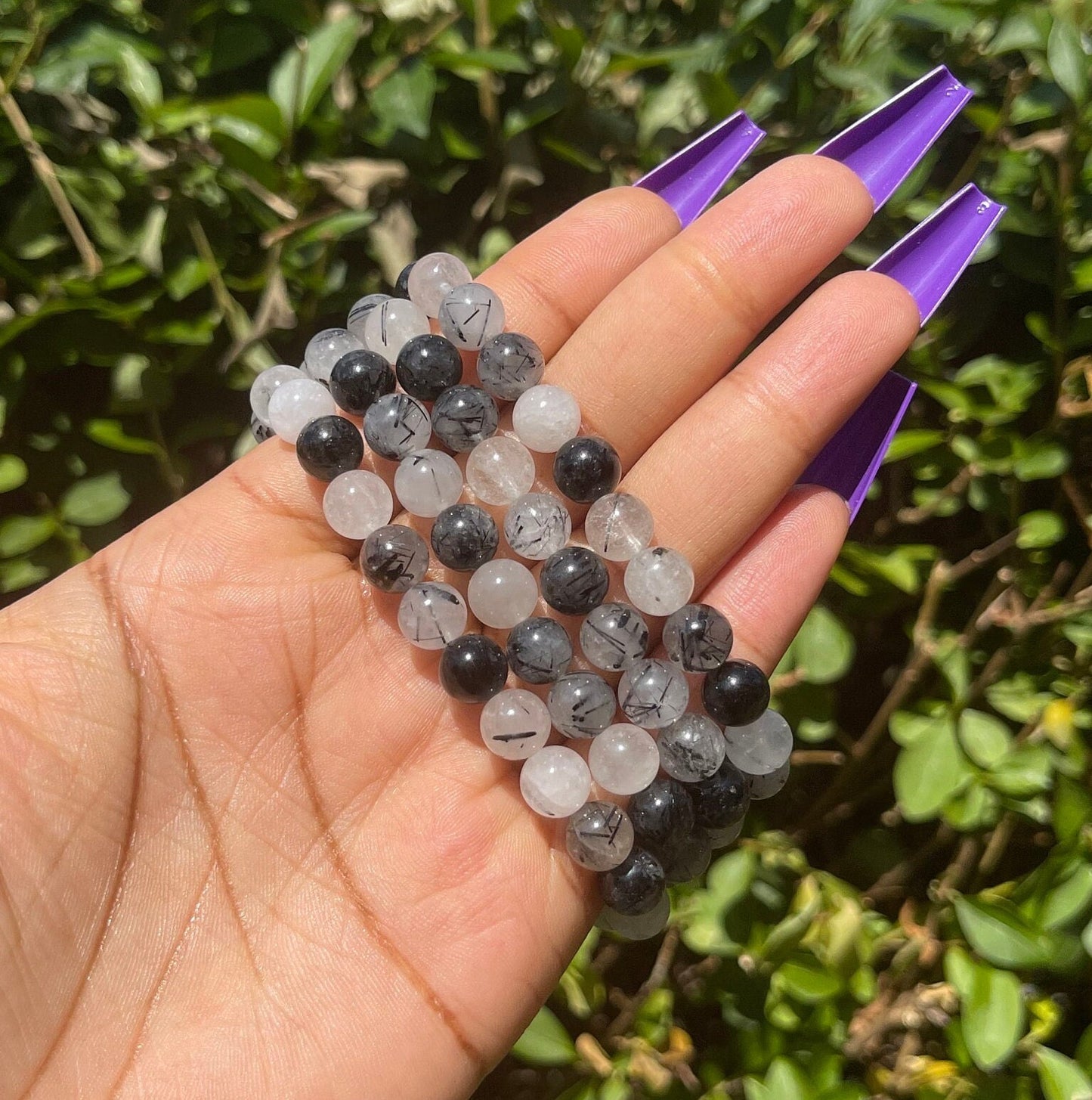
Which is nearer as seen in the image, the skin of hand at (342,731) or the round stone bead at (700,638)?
the skin of hand at (342,731)

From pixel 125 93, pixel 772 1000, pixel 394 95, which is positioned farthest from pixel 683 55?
pixel 772 1000

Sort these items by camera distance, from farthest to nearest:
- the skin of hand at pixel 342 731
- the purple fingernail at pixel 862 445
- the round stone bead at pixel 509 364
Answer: the purple fingernail at pixel 862 445 → the round stone bead at pixel 509 364 → the skin of hand at pixel 342 731

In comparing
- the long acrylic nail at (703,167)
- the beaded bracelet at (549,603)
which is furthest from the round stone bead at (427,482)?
the long acrylic nail at (703,167)

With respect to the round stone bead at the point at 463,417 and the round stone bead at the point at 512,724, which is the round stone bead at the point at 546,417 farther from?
the round stone bead at the point at 512,724

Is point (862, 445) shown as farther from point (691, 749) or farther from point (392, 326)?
point (392, 326)

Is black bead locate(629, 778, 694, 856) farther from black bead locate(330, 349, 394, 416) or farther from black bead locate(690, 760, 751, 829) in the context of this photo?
black bead locate(330, 349, 394, 416)

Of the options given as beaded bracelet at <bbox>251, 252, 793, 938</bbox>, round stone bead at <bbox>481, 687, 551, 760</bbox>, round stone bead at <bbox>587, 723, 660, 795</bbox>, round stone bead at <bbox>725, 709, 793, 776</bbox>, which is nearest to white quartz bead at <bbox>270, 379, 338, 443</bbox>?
beaded bracelet at <bbox>251, 252, 793, 938</bbox>

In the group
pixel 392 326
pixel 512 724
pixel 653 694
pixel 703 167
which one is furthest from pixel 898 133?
pixel 512 724
